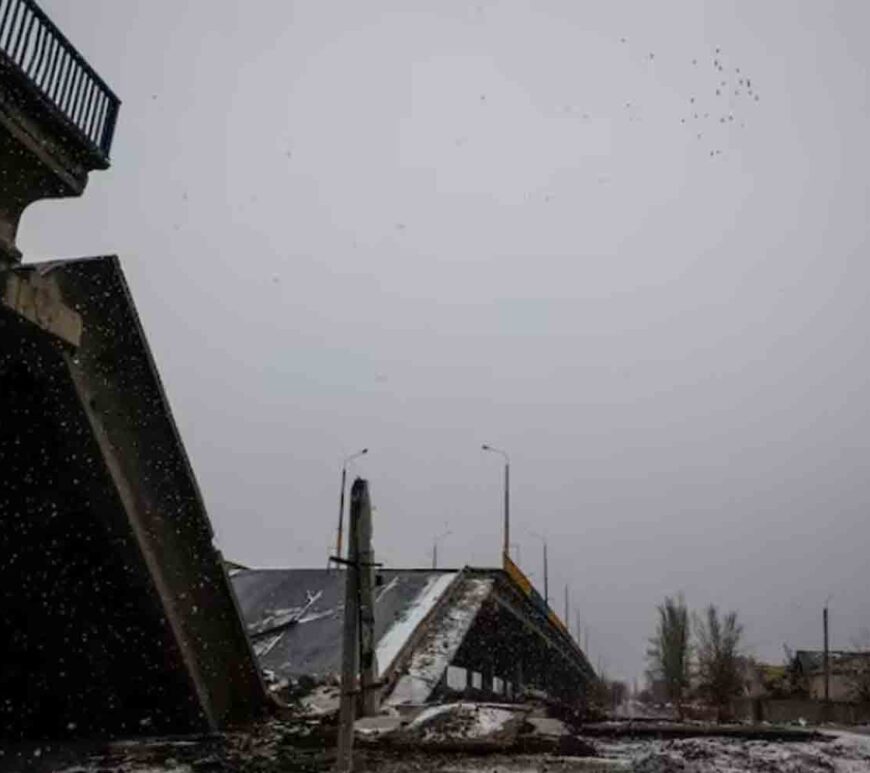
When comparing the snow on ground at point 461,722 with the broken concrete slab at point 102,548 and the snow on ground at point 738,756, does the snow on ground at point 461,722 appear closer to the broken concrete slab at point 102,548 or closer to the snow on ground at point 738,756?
the snow on ground at point 738,756

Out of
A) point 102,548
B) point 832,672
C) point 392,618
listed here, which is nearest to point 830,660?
point 832,672

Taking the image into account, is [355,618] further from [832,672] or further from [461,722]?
[832,672]

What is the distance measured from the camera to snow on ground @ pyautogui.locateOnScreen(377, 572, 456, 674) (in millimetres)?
12477

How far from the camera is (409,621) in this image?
14406mm

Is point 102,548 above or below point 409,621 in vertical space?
above

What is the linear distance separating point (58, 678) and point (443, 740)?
15.4 ft

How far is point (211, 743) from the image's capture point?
25.8 feet

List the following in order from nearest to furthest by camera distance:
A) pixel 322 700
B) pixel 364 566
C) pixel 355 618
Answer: pixel 355 618, pixel 364 566, pixel 322 700

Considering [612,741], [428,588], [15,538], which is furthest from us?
[428,588]

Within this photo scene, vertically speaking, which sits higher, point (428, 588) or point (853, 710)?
point (428, 588)

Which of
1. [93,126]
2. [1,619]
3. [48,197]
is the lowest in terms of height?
[1,619]

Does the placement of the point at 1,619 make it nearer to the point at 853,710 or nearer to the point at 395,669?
the point at 395,669

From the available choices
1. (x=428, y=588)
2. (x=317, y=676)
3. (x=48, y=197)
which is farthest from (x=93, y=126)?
(x=428, y=588)

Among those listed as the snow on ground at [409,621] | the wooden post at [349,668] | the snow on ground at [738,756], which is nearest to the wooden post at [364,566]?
the wooden post at [349,668]
